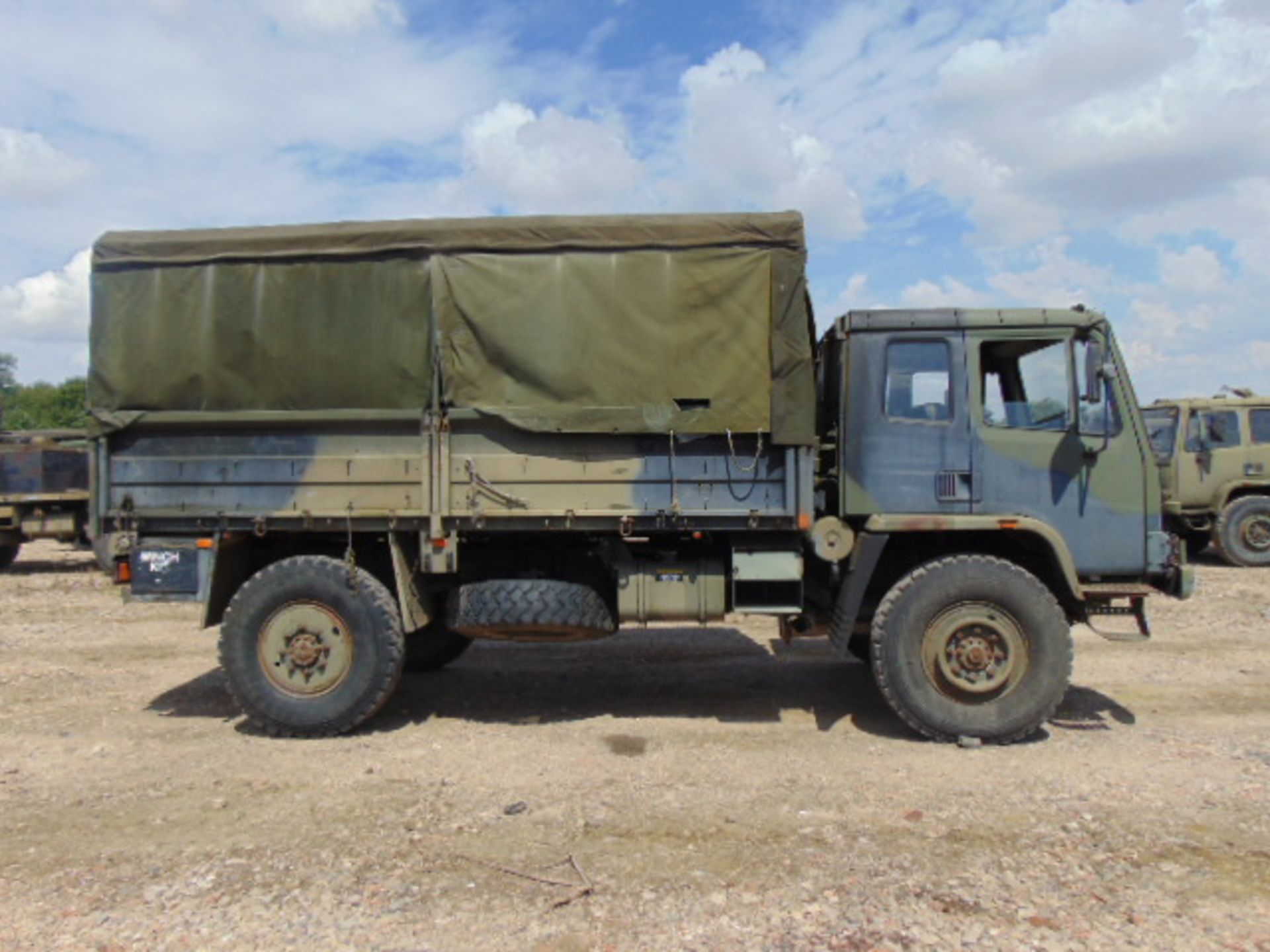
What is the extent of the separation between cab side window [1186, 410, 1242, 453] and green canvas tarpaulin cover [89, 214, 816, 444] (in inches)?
435

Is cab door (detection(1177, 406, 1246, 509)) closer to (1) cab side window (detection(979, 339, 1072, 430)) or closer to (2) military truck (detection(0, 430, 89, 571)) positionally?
(1) cab side window (detection(979, 339, 1072, 430))

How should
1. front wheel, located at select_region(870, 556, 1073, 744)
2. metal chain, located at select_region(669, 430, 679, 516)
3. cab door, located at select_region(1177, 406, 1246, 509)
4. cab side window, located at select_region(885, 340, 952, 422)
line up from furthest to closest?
cab door, located at select_region(1177, 406, 1246, 509), cab side window, located at select_region(885, 340, 952, 422), metal chain, located at select_region(669, 430, 679, 516), front wheel, located at select_region(870, 556, 1073, 744)

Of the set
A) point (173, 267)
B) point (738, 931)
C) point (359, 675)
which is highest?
point (173, 267)

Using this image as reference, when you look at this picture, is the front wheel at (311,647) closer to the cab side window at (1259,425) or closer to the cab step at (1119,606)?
the cab step at (1119,606)

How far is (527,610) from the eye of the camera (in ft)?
18.4

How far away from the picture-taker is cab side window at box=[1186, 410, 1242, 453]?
1366 centimetres

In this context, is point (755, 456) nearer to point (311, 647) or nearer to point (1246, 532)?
point (311, 647)

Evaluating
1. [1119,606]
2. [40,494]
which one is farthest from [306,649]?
[40,494]

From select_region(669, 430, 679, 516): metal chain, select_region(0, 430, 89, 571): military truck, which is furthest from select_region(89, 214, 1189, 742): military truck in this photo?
select_region(0, 430, 89, 571): military truck

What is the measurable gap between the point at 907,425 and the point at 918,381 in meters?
0.29

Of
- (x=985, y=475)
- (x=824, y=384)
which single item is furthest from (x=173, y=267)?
(x=985, y=475)

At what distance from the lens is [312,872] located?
12.5 ft

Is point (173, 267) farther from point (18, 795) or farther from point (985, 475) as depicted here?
point (985, 475)

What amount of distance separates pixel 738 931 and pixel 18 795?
12.8ft
